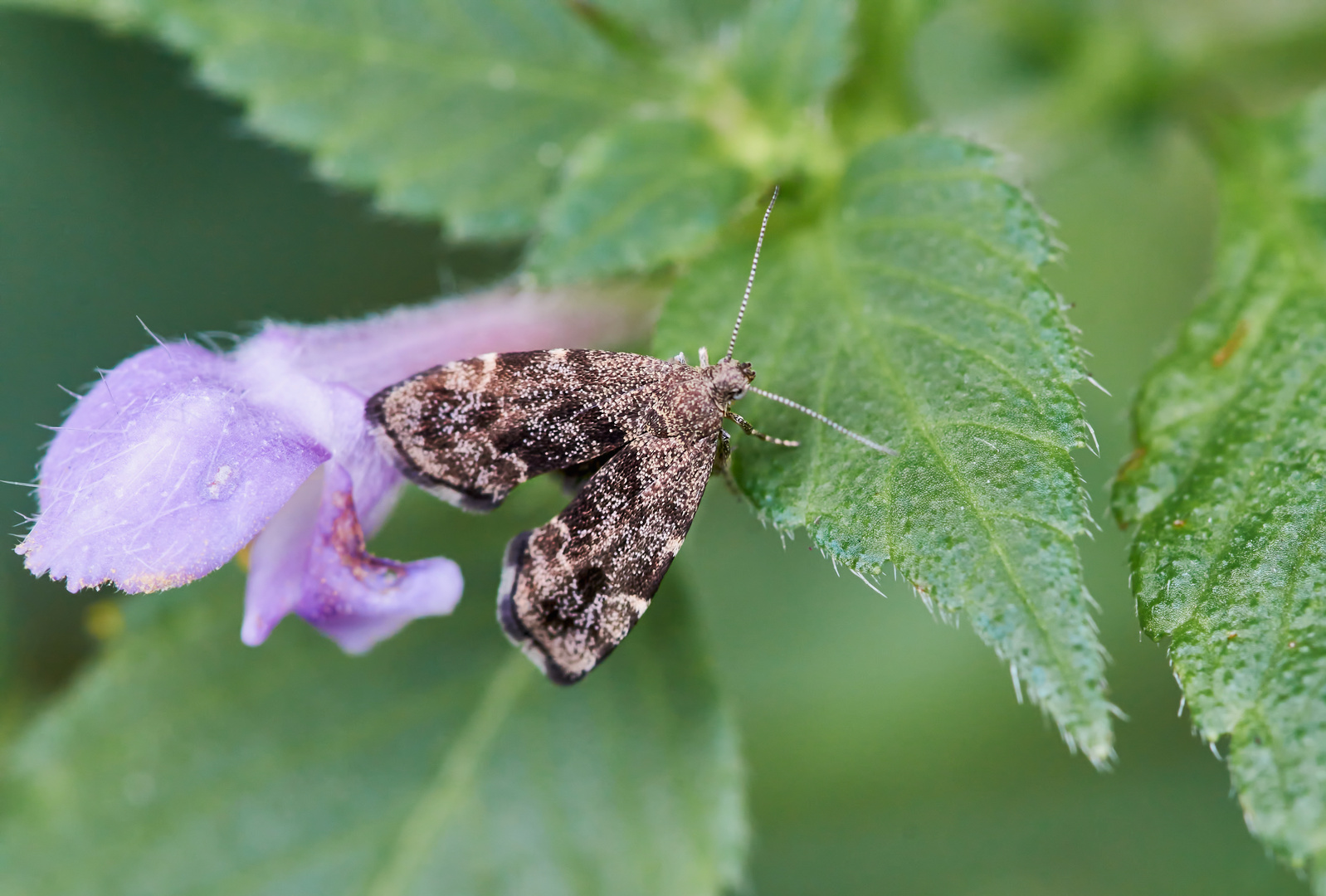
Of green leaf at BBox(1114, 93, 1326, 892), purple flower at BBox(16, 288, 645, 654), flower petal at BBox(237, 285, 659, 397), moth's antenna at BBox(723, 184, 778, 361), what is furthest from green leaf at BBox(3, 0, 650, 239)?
green leaf at BBox(1114, 93, 1326, 892)

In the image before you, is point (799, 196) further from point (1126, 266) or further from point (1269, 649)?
point (1126, 266)

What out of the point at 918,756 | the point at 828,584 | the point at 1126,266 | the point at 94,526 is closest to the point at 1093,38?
the point at 1126,266

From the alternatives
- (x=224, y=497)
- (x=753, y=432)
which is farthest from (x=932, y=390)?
(x=224, y=497)

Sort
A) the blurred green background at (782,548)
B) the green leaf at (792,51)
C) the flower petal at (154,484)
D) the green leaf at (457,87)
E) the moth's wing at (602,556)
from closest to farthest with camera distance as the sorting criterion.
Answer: the flower petal at (154,484)
the moth's wing at (602,556)
the green leaf at (792,51)
the green leaf at (457,87)
the blurred green background at (782,548)

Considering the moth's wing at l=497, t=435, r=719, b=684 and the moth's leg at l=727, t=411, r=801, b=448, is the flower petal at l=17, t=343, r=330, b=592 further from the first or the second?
the moth's leg at l=727, t=411, r=801, b=448

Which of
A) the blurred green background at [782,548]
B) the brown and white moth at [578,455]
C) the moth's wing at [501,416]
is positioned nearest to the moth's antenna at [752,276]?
the brown and white moth at [578,455]

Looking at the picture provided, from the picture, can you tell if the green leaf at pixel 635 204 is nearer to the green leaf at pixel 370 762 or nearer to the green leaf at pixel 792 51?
the green leaf at pixel 792 51
